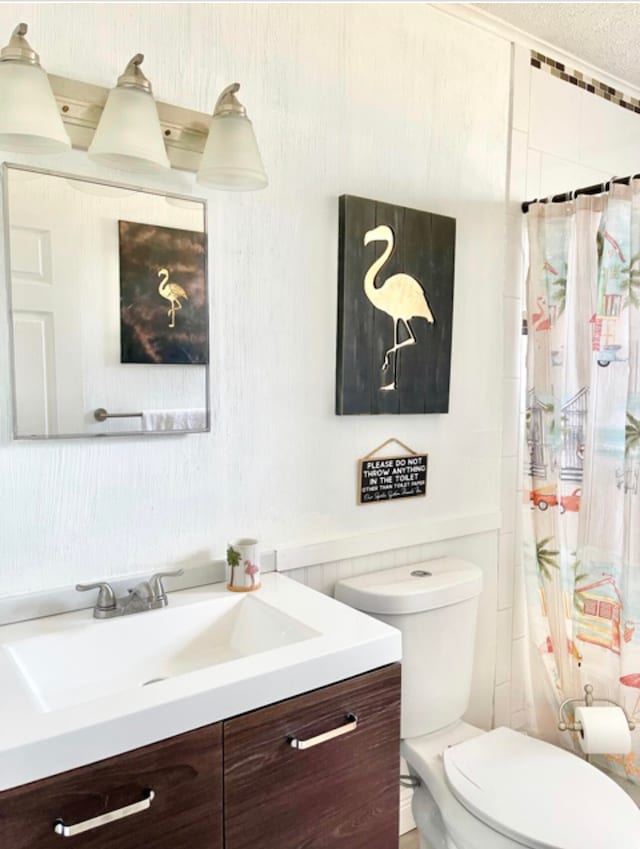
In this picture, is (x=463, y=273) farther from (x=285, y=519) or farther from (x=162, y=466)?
(x=162, y=466)

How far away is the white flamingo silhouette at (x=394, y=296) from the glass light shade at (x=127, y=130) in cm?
63

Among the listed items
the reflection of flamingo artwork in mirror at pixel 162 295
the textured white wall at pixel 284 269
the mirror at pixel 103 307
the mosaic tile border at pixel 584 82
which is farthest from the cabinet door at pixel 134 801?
the mosaic tile border at pixel 584 82

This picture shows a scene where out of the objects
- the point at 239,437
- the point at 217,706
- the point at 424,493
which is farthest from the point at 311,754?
the point at 424,493

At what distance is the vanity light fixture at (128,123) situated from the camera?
117 cm

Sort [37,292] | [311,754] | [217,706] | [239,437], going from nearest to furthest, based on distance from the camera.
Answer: [217,706] < [311,754] < [37,292] < [239,437]

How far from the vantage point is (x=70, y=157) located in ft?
3.99

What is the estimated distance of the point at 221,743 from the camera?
37.8 inches

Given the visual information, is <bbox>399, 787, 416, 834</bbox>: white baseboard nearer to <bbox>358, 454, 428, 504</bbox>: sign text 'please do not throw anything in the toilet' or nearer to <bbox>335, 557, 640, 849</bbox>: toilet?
<bbox>335, 557, 640, 849</bbox>: toilet

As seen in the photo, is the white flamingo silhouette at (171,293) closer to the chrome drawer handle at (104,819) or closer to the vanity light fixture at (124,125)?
the vanity light fixture at (124,125)

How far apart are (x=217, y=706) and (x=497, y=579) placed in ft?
4.33

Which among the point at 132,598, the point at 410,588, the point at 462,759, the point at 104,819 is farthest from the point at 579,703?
the point at 104,819

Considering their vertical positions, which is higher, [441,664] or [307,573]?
[307,573]

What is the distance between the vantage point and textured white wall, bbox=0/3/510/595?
125 cm

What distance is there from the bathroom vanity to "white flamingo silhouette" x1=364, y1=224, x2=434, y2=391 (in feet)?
2.56
